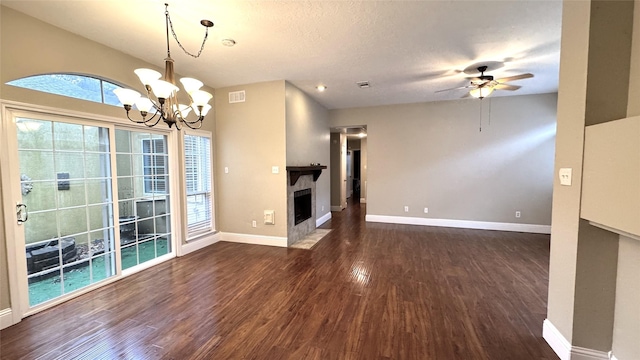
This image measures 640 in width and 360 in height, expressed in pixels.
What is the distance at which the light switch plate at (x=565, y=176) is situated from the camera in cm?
177

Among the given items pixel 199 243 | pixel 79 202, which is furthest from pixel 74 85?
→ pixel 199 243

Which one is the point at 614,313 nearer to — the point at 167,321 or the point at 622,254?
the point at 622,254

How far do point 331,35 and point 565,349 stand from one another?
134 inches

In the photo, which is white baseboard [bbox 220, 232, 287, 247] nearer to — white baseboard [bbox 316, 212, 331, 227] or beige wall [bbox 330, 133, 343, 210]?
white baseboard [bbox 316, 212, 331, 227]

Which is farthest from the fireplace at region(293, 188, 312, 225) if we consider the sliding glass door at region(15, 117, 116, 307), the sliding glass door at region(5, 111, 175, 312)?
the sliding glass door at region(15, 117, 116, 307)

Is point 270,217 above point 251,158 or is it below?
below

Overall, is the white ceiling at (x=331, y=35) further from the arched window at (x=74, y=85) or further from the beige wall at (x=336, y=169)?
the beige wall at (x=336, y=169)

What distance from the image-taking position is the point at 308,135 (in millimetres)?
5301

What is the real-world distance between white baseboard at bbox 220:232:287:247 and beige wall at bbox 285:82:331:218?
1389 mm

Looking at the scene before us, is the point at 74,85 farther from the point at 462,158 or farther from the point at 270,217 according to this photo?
the point at 462,158

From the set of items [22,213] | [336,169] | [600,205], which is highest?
[336,169]

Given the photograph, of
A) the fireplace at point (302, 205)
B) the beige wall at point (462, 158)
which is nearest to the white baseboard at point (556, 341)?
the fireplace at point (302, 205)

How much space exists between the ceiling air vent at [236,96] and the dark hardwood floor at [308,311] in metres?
2.73

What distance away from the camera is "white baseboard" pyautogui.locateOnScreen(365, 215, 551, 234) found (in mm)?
5266
